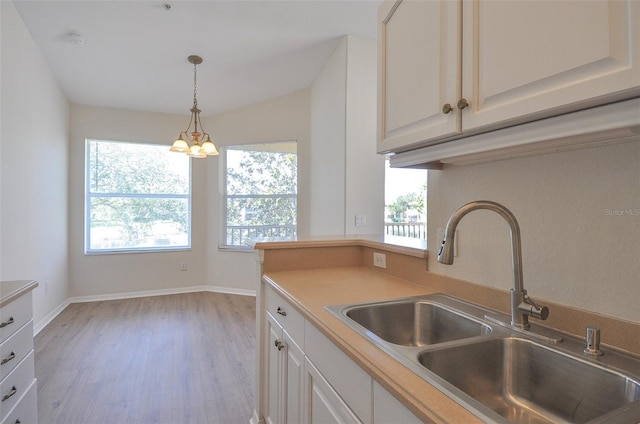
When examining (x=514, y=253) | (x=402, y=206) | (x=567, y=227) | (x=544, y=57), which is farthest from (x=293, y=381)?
(x=402, y=206)

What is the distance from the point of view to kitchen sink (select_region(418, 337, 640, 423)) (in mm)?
796

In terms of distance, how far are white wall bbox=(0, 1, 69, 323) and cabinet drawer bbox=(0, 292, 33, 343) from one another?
1503 millimetres

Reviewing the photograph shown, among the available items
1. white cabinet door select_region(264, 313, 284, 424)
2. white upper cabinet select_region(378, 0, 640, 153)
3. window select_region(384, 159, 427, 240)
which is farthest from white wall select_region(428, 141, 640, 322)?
window select_region(384, 159, 427, 240)

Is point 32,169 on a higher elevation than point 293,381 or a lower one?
higher

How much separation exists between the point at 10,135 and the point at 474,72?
3.49 m

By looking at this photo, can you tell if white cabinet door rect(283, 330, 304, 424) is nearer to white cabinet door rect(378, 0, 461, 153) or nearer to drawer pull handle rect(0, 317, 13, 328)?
white cabinet door rect(378, 0, 461, 153)

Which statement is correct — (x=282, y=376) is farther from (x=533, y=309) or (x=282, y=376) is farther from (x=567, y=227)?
(x=567, y=227)

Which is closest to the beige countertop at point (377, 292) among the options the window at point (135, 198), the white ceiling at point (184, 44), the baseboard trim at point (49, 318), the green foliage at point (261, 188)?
the white ceiling at point (184, 44)

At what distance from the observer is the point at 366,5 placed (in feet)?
9.35

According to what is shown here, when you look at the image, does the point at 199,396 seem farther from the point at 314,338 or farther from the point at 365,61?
the point at 365,61

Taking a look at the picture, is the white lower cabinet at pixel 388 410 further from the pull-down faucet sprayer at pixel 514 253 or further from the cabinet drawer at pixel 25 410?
the cabinet drawer at pixel 25 410

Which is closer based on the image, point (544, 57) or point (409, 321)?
point (544, 57)

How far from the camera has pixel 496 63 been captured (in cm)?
86

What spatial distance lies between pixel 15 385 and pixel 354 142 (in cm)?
300
